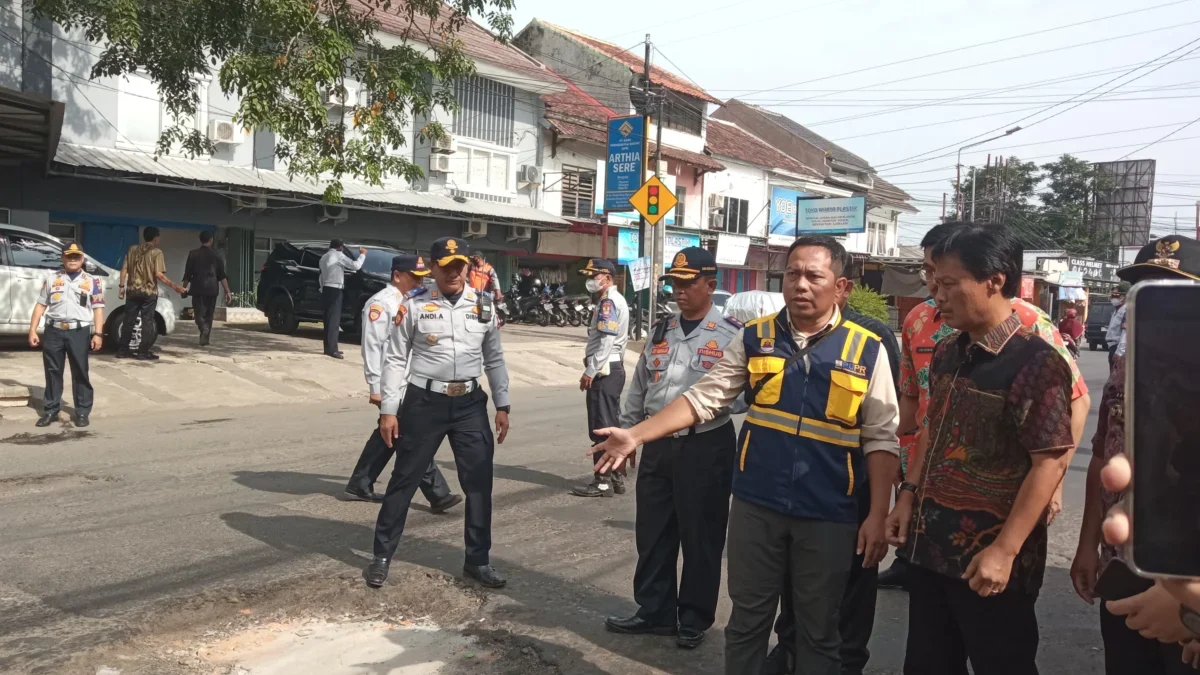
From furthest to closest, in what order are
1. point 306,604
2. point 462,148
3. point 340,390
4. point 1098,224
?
1. point 1098,224
2. point 462,148
3. point 340,390
4. point 306,604

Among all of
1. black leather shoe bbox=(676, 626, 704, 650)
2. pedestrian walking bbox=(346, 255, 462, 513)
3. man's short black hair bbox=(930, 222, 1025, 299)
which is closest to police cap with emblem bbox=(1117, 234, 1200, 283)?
man's short black hair bbox=(930, 222, 1025, 299)

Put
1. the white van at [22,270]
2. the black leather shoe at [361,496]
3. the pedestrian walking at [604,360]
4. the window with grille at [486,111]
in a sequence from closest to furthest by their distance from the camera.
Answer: the black leather shoe at [361,496] → the pedestrian walking at [604,360] → the white van at [22,270] → the window with grille at [486,111]

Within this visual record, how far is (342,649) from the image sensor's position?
439cm

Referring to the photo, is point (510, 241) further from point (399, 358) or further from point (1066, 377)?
point (1066, 377)

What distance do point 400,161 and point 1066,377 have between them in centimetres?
1230

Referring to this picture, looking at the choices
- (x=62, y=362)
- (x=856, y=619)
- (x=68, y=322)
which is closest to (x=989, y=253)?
(x=856, y=619)

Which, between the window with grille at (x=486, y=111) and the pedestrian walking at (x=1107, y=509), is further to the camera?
the window with grille at (x=486, y=111)

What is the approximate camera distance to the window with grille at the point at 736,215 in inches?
1526

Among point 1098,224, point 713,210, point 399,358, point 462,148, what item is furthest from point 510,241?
point 1098,224

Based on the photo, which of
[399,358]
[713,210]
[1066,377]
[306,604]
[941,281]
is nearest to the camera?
[1066,377]

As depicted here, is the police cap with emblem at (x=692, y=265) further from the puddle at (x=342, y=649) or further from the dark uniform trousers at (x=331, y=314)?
the dark uniform trousers at (x=331, y=314)

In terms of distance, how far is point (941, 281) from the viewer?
10.1 feet

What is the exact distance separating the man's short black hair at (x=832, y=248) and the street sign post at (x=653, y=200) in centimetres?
1543

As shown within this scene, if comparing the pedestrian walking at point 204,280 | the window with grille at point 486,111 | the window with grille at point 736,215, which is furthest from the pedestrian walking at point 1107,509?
the window with grille at point 736,215
